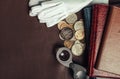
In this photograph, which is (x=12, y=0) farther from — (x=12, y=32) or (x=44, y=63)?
(x=44, y=63)

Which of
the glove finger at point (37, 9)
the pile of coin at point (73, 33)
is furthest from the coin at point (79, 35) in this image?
the glove finger at point (37, 9)

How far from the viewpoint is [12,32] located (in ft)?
2.69

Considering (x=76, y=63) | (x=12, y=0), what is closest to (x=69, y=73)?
(x=76, y=63)

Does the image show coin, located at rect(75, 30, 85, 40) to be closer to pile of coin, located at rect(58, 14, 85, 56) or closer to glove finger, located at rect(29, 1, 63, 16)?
pile of coin, located at rect(58, 14, 85, 56)

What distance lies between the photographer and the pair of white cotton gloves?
82 centimetres

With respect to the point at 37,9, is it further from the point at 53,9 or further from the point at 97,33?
the point at 97,33

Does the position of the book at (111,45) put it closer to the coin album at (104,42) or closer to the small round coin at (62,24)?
the coin album at (104,42)

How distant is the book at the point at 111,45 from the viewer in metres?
0.80

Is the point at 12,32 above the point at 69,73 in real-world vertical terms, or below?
above

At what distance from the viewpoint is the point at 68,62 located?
32.2 inches

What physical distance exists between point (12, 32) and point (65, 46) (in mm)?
167

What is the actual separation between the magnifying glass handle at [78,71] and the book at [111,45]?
0.17 ft

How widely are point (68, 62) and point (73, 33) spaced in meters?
0.09

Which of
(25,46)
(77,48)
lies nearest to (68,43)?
(77,48)
